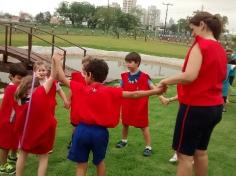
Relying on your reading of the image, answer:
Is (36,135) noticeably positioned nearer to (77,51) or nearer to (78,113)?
(78,113)

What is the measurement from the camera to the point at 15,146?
4.41 meters

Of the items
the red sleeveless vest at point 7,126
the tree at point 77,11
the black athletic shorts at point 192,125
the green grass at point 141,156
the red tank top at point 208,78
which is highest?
the tree at point 77,11

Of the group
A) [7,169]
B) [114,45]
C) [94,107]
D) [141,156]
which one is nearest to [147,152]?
[141,156]

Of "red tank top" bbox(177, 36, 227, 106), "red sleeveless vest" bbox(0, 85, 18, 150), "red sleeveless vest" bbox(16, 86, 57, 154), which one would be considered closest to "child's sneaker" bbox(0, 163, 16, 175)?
"red sleeveless vest" bbox(0, 85, 18, 150)

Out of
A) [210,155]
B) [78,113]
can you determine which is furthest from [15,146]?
[210,155]

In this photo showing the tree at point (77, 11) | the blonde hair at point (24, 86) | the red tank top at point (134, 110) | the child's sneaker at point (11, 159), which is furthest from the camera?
the tree at point (77, 11)

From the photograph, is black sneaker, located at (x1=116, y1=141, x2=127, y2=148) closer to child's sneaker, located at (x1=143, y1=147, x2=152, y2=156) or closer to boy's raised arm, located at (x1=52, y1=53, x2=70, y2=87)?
child's sneaker, located at (x1=143, y1=147, x2=152, y2=156)

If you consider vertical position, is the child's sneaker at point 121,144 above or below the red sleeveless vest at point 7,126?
below

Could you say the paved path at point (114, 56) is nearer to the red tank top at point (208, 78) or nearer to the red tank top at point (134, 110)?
the red tank top at point (134, 110)

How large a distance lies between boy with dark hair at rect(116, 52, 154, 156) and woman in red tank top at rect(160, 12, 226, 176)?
150cm

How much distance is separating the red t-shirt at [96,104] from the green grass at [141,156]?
1335 mm

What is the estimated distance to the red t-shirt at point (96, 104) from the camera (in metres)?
3.54

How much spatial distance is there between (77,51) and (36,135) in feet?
76.3

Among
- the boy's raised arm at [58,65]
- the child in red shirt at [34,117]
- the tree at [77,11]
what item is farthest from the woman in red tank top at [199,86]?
the tree at [77,11]
